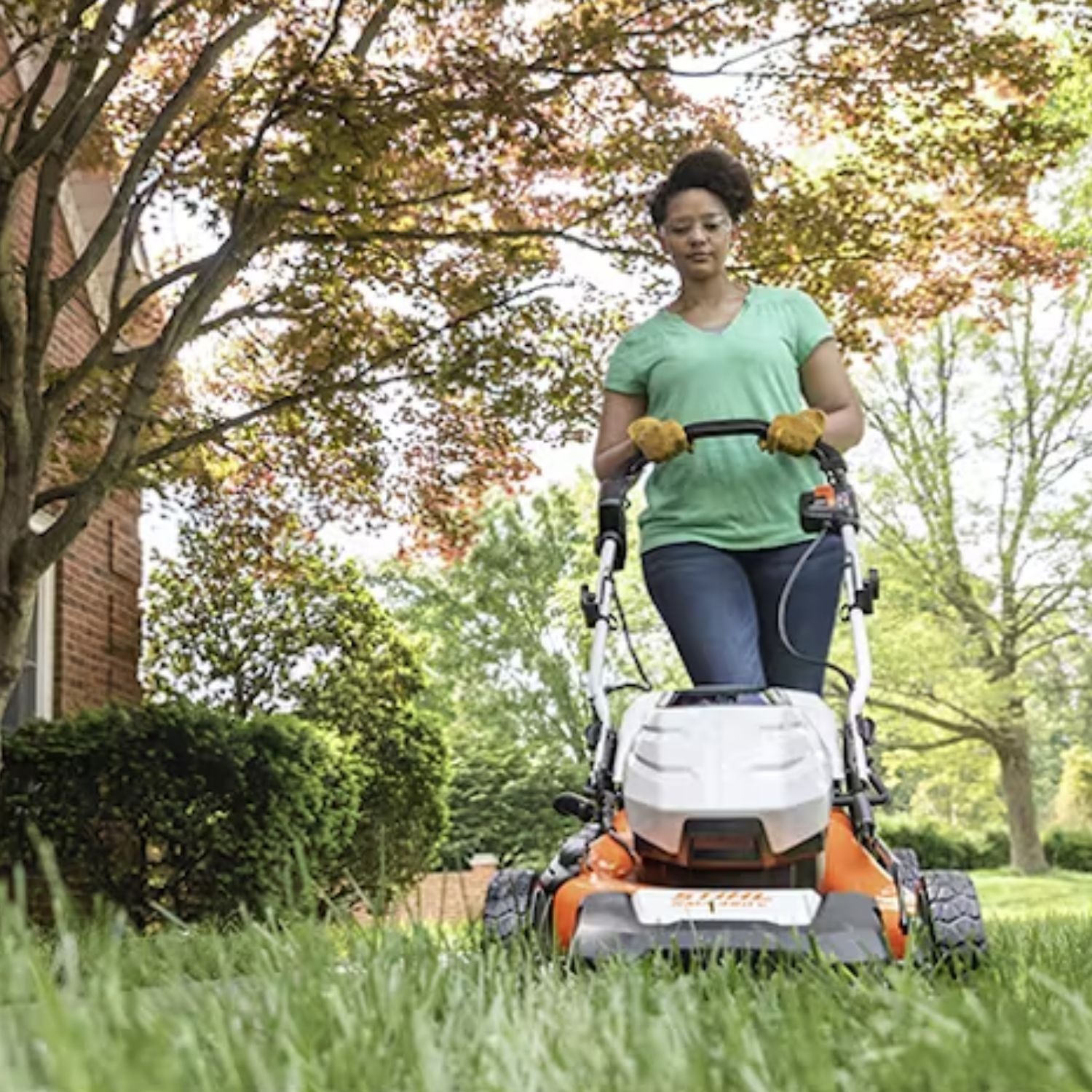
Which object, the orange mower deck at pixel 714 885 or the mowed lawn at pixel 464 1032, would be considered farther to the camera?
the orange mower deck at pixel 714 885

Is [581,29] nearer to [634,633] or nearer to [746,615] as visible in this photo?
[746,615]

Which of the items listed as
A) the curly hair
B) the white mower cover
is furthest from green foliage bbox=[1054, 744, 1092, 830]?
the white mower cover

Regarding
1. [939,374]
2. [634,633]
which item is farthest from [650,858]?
[634,633]

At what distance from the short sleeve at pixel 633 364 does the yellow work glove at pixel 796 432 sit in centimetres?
50

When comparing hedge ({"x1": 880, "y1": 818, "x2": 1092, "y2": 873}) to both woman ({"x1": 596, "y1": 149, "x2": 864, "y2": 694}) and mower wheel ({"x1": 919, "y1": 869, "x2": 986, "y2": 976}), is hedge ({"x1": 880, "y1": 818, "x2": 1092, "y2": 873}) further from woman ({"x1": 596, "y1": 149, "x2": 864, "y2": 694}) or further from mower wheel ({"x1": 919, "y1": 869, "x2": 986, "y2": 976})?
mower wheel ({"x1": 919, "y1": 869, "x2": 986, "y2": 976})

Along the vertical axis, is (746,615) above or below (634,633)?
below

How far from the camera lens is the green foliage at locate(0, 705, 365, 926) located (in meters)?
8.09

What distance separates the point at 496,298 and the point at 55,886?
278 inches

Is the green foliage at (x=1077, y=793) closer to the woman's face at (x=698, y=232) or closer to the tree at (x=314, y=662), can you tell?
the tree at (x=314, y=662)

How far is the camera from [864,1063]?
141 cm

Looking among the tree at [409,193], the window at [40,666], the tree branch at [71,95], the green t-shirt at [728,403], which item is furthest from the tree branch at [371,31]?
the window at [40,666]

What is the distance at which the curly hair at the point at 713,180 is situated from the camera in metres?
3.82

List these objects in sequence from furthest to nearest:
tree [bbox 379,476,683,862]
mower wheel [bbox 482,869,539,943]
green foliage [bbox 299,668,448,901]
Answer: tree [bbox 379,476,683,862]
green foliage [bbox 299,668,448,901]
mower wheel [bbox 482,869,539,943]

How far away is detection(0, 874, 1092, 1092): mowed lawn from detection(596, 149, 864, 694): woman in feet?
5.68
